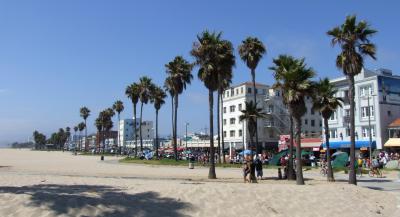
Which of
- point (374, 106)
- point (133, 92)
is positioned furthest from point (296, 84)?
point (133, 92)

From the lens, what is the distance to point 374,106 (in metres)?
63.2

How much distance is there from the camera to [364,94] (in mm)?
64750

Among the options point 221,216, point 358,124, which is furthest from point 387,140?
point 221,216

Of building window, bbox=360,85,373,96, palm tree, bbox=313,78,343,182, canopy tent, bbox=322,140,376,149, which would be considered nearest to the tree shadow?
palm tree, bbox=313,78,343,182

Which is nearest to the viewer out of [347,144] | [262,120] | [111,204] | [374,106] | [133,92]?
[111,204]

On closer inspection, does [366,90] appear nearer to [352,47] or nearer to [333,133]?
[333,133]

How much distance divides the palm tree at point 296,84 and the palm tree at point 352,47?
97.5 inches

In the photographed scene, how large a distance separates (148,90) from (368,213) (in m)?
61.3

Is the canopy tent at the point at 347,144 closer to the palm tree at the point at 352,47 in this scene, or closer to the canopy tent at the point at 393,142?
the canopy tent at the point at 393,142

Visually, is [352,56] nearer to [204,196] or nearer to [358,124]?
[204,196]

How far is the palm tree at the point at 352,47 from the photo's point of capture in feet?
81.5

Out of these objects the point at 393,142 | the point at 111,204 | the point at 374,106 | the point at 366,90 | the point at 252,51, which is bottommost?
the point at 111,204

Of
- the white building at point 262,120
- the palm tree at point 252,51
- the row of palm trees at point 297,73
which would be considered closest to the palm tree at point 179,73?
the palm tree at point 252,51

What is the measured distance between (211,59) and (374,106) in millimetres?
39522
